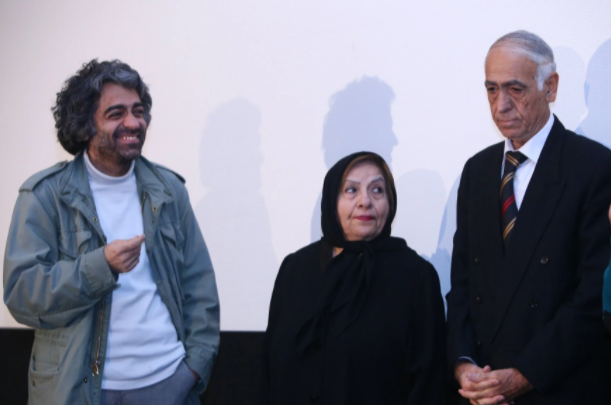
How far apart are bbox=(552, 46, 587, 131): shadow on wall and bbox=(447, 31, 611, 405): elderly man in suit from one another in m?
0.61

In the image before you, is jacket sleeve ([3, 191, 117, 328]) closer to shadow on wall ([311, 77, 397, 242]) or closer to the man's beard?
the man's beard

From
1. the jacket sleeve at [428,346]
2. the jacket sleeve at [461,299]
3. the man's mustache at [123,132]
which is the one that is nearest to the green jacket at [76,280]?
the man's mustache at [123,132]

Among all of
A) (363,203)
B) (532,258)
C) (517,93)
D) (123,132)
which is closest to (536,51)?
(517,93)

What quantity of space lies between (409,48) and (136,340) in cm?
165

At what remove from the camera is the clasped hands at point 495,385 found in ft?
6.45

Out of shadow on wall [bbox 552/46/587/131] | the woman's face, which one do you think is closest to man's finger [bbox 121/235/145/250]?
the woman's face

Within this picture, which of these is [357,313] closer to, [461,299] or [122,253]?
[461,299]

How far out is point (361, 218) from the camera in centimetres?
242

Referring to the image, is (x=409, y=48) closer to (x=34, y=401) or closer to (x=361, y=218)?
(x=361, y=218)

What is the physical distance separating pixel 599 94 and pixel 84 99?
197 cm

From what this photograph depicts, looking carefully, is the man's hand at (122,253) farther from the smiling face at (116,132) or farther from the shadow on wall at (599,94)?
the shadow on wall at (599,94)

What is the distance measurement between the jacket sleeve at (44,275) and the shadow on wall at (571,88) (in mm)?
1854

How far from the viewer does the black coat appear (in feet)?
7.34

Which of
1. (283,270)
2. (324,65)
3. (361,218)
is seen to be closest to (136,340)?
(283,270)
